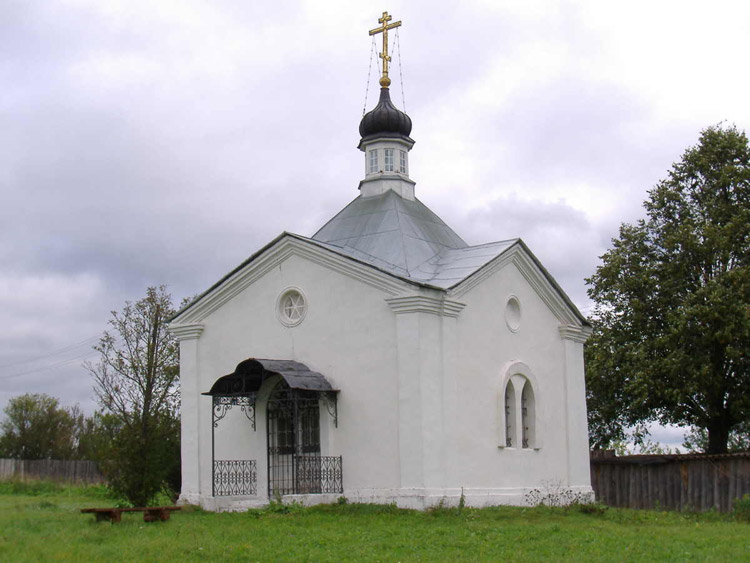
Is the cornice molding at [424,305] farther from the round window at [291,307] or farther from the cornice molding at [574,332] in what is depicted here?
the cornice molding at [574,332]

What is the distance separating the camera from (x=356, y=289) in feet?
53.1

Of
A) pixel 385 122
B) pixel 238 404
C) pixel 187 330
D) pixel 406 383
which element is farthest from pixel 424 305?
pixel 385 122

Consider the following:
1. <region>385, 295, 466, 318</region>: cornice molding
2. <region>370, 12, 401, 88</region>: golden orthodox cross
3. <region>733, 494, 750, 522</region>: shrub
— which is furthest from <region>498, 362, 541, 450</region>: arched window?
<region>370, 12, 401, 88</region>: golden orthodox cross

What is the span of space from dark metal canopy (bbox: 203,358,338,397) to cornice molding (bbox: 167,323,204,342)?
1833mm

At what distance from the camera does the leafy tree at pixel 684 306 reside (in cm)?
2284

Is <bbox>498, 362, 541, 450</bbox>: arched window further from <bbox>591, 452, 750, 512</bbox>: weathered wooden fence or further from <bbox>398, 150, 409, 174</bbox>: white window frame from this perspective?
<bbox>398, 150, 409, 174</bbox>: white window frame

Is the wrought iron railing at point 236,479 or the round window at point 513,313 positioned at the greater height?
the round window at point 513,313

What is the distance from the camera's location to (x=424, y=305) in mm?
15391

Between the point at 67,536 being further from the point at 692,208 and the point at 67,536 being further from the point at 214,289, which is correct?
the point at 692,208

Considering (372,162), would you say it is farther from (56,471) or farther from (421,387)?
(56,471)

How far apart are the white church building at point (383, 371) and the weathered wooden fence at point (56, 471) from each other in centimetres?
1693

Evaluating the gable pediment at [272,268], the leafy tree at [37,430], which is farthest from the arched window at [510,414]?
the leafy tree at [37,430]

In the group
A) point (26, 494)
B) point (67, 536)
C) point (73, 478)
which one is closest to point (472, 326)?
point (67, 536)

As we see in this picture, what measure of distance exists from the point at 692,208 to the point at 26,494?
21.7m
